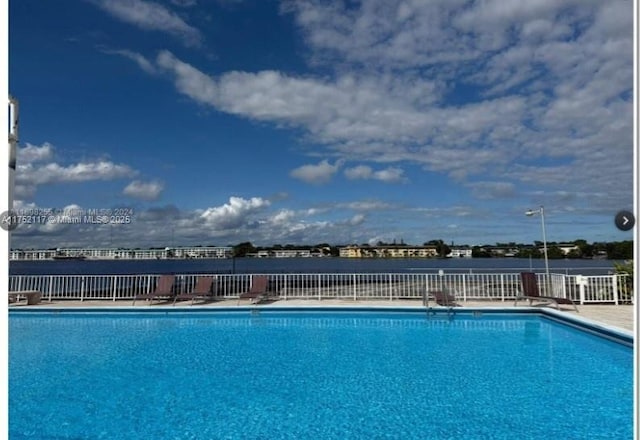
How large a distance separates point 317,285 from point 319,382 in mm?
6767

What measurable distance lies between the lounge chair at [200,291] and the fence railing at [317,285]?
0.57 metres

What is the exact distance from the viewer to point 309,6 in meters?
5.49

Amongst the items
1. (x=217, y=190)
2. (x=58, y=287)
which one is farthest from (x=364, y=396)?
(x=217, y=190)

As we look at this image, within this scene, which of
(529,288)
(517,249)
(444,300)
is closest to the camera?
(444,300)

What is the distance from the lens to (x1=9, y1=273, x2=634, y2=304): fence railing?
11.3 metres

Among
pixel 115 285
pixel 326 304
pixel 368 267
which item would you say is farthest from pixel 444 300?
pixel 368 267

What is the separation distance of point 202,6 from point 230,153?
15872 mm

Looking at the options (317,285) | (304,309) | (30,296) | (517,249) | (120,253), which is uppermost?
(517,249)

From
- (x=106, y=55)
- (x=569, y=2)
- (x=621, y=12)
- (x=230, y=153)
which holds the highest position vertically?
(x=230, y=153)

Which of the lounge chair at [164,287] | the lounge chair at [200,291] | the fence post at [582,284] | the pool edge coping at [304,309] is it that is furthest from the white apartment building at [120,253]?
the fence post at [582,284]

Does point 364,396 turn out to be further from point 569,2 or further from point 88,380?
point 569,2

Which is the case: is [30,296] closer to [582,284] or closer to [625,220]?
[582,284]

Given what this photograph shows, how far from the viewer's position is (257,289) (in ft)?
36.0

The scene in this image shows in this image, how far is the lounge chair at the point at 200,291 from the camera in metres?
10.7
